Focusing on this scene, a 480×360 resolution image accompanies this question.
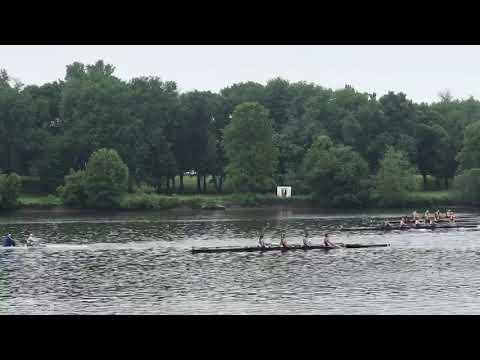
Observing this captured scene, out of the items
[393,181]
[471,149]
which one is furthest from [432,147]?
[393,181]

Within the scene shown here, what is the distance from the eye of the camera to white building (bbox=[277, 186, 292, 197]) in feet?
323

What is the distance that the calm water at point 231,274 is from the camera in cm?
2906

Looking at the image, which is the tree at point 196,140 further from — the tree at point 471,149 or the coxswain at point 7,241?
the coxswain at point 7,241

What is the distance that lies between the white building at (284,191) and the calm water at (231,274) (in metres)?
34.7

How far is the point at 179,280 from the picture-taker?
36.0 meters

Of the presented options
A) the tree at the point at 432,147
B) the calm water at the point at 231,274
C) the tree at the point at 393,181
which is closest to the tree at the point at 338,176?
the tree at the point at 393,181

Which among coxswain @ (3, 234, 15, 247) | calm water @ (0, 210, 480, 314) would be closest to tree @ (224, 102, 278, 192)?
calm water @ (0, 210, 480, 314)

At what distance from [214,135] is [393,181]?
92.7 feet

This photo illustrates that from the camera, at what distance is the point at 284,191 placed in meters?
99.1

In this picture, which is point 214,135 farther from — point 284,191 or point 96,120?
point 96,120

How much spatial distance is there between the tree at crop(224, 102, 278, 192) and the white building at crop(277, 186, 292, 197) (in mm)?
1556

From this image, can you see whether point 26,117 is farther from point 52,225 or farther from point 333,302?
point 333,302
